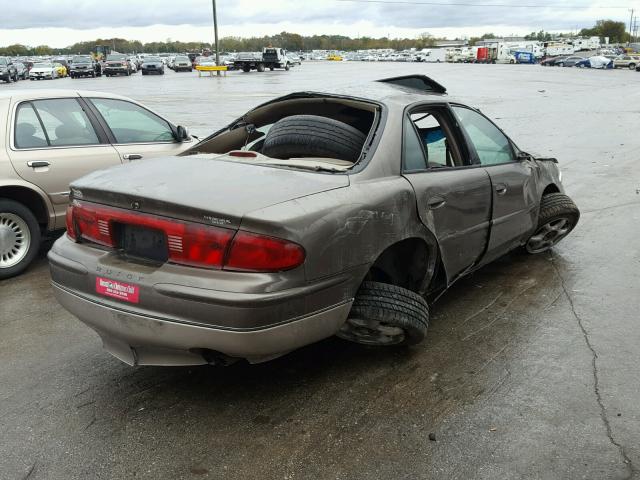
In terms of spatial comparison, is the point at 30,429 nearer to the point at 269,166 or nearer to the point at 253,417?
the point at 253,417

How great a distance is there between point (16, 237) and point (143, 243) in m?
2.99

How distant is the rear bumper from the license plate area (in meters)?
0.30

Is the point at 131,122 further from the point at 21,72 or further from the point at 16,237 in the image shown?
the point at 21,72

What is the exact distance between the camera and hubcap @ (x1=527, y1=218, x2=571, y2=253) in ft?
18.8

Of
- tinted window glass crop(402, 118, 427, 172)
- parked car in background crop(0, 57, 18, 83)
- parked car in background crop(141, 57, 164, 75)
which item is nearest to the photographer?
tinted window glass crop(402, 118, 427, 172)

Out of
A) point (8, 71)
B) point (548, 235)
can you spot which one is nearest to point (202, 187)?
point (548, 235)

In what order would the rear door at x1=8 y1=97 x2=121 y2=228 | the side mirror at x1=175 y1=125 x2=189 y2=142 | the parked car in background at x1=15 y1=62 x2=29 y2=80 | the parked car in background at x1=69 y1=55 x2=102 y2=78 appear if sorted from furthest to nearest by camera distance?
the parked car in background at x1=15 y1=62 x2=29 y2=80 → the parked car in background at x1=69 y1=55 x2=102 y2=78 → the side mirror at x1=175 y1=125 x2=189 y2=142 → the rear door at x1=8 y1=97 x2=121 y2=228

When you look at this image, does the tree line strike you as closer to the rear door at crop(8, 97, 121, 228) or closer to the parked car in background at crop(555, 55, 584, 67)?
the parked car in background at crop(555, 55, 584, 67)

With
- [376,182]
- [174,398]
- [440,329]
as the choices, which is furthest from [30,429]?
[440,329]

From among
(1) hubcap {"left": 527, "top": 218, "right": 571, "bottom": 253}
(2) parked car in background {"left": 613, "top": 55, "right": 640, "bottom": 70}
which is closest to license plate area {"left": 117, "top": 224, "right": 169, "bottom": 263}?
(1) hubcap {"left": 527, "top": 218, "right": 571, "bottom": 253}

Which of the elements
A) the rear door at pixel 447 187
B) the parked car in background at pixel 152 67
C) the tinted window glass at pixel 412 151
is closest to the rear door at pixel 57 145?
the rear door at pixel 447 187

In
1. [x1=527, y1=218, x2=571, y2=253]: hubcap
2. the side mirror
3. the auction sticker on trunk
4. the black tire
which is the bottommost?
[x1=527, y1=218, x2=571, y2=253]: hubcap

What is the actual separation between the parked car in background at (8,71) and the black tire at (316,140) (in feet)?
150

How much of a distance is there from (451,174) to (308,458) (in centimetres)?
210
